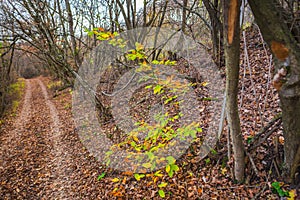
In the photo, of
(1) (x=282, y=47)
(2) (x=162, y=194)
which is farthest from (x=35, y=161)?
(1) (x=282, y=47)

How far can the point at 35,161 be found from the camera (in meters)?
5.65

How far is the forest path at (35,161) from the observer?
4391mm

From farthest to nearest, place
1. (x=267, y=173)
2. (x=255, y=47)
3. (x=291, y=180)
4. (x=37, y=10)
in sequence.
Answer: (x=37, y=10) < (x=255, y=47) < (x=267, y=173) < (x=291, y=180)

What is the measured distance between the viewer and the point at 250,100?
4.08 meters

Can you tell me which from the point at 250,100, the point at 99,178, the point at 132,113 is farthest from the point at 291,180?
the point at 132,113

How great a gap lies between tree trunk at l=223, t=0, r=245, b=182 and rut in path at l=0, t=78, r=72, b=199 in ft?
11.7

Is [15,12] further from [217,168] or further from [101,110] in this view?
[217,168]

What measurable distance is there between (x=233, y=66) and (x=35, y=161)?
6122 millimetres

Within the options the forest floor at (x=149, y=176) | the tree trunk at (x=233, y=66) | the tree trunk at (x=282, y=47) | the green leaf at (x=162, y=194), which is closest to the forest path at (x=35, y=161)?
the forest floor at (x=149, y=176)

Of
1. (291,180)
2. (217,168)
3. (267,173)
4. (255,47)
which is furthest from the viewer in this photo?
(255,47)

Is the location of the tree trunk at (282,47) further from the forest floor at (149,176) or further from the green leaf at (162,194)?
the green leaf at (162,194)

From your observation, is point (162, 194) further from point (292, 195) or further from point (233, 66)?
point (233, 66)

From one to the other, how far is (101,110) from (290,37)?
6392 millimetres

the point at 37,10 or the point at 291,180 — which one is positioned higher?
the point at 37,10
